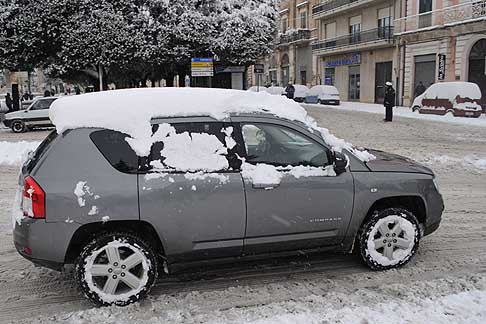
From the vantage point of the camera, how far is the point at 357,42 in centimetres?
4019

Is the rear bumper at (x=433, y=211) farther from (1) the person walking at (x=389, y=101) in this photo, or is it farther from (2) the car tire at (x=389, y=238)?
(1) the person walking at (x=389, y=101)

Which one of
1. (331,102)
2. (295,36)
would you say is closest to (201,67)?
(331,102)

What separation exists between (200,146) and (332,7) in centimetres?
4286

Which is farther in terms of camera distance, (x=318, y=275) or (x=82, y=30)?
(x=82, y=30)

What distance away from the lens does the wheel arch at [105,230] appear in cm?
405

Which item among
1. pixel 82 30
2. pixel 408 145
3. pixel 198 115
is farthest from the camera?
pixel 82 30

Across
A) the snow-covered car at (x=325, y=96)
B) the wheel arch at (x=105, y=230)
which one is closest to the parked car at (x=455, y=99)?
the snow-covered car at (x=325, y=96)

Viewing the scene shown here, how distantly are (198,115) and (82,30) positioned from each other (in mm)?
19639

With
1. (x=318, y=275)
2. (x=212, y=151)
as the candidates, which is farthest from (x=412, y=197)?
(x=212, y=151)

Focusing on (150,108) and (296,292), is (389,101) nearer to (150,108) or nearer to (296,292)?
(296,292)

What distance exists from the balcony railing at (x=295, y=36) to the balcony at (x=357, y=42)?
134 inches

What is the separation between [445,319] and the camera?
381 centimetres

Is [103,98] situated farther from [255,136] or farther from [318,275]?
[318,275]

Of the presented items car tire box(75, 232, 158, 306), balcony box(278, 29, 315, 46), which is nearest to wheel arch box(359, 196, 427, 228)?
car tire box(75, 232, 158, 306)
